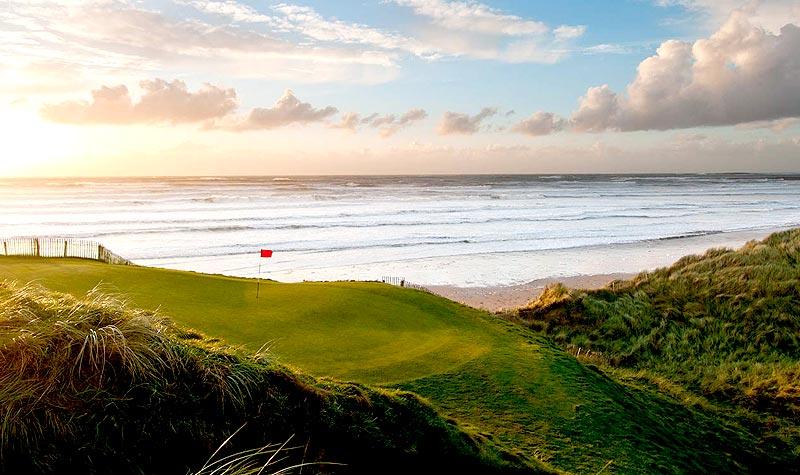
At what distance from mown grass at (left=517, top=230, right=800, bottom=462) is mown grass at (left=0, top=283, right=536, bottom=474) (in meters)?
8.39

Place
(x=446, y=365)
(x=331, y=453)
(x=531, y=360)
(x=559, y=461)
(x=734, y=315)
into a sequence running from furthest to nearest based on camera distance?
(x=734, y=315)
(x=531, y=360)
(x=446, y=365)
(x=559, y=461)
(x=331, y=453)

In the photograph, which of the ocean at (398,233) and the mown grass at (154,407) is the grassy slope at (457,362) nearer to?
the mown grass at (154,407)

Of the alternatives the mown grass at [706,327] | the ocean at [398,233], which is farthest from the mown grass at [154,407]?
the ocean at [398,233]

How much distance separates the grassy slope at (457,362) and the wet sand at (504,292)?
8260 millimetres

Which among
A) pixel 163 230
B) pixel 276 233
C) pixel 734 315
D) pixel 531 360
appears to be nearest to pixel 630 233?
pixel 276 233

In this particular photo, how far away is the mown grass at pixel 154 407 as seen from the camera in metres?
3.44

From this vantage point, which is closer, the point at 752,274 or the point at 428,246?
the point at 752,274

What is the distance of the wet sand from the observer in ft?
66.7

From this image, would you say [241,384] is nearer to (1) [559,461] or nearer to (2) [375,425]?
(2) [375,425]

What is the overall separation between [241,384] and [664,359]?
11.6 m

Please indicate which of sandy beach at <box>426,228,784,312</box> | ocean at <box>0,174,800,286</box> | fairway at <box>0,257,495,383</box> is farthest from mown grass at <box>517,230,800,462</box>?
ocean at <box>0,174,800,286</box>

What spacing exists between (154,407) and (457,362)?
539cm

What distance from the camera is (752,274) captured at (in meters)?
16.6

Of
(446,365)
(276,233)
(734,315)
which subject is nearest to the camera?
(446,365)
